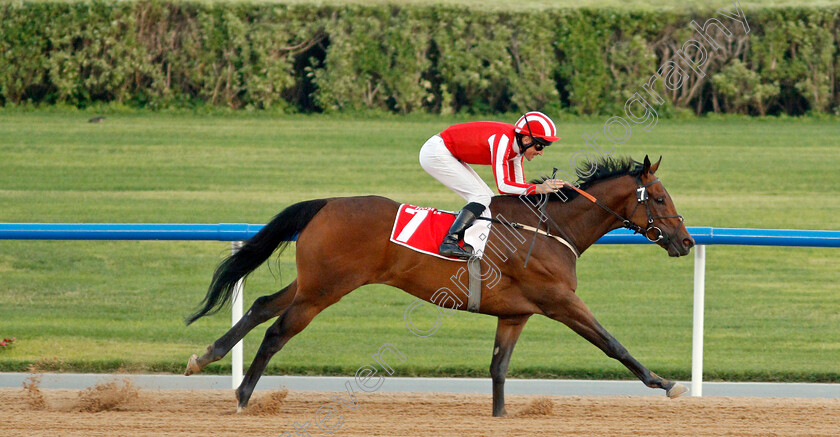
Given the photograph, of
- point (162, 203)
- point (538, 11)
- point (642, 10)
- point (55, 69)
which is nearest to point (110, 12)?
point (55, 69)

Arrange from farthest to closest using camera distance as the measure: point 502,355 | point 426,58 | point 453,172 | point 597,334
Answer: point 426,58 → point 453,172 → point 502,355 → point 597,334

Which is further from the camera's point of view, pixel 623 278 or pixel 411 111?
pixel 411 111

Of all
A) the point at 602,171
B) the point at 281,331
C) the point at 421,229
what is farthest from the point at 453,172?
the point at 281,331

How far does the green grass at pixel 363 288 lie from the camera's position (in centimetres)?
750

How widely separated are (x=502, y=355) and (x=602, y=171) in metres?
1.14

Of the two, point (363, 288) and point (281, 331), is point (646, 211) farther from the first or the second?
point (363, 288)

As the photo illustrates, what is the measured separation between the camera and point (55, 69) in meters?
15.8

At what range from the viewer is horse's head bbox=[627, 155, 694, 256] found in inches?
213

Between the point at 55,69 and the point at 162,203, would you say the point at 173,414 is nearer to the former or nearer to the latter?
the point at 162,203

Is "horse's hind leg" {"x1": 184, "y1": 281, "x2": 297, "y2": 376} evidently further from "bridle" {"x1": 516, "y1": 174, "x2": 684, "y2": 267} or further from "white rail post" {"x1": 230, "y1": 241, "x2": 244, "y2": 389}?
"bridle" {"x1": 516, "y1": 174, "x2": 684, "y2": 267}

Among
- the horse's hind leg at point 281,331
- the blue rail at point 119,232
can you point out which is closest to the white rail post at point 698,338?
the horse's hind leg at point 281,331

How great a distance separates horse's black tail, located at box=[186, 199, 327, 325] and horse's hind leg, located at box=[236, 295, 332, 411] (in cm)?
39

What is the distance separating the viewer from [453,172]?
558cm

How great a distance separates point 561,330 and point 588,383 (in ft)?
7.31
